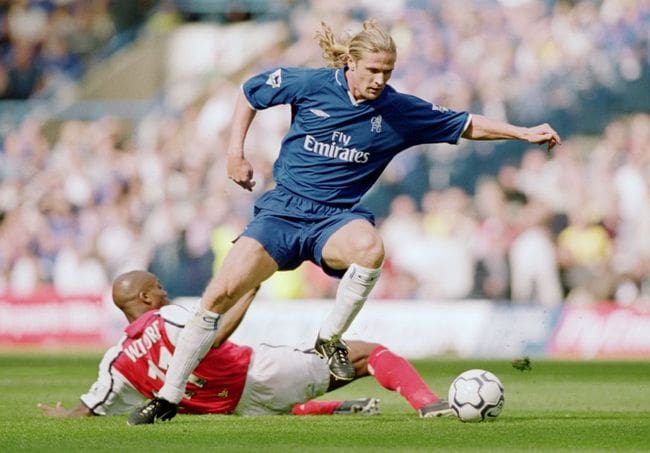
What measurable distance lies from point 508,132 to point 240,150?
1.62 metres

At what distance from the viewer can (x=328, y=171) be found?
855 centimetres

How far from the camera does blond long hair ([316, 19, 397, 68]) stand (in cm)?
823

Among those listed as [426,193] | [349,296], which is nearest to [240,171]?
[349,296]

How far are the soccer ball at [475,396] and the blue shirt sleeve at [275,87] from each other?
1.96m

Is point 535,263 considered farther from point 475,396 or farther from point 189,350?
point 189,350

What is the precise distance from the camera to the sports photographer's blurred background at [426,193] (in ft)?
60.8

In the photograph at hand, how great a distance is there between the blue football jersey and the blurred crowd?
33.8ft

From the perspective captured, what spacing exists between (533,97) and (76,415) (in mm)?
12463

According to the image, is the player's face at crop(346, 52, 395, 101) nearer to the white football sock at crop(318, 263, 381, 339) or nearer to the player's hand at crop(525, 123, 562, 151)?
the player's hand at crop(525, 123, 562, 151)

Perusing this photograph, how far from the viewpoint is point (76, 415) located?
29.8 feet

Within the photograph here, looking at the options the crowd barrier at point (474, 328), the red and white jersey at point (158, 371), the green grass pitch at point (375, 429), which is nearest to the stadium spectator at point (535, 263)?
the crowd barrier at point (474, 328)

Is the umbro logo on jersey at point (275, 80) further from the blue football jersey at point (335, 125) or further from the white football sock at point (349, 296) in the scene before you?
the white football sock at point (349, 296)

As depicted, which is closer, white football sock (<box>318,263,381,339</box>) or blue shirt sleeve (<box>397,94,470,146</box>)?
white football sock (<box>318,263,381,339</box>)

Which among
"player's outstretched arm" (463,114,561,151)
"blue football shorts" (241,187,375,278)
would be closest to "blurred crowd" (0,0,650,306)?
"player's outstretched arm" (463,114,561,151)
